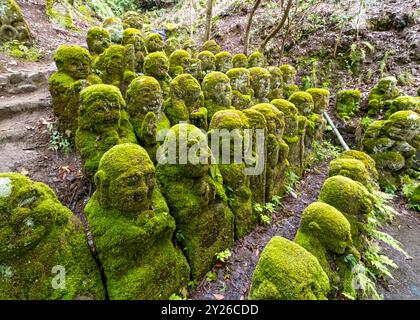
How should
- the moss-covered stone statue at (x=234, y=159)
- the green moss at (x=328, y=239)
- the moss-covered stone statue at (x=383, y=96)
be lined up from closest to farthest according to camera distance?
the green moss at (x=328, y=239), the moss-covered stone statue at (x=234, y=159), the moss-covered stone statue at (x=383, y=96)

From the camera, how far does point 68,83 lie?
15.5 ft

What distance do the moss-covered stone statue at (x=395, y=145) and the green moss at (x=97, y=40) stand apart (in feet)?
24.9

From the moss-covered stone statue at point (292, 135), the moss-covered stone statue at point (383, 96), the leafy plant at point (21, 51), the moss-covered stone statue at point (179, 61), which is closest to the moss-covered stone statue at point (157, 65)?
the moss-covered stone statue at point (179, 61)

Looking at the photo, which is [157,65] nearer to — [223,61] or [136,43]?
[136,43]

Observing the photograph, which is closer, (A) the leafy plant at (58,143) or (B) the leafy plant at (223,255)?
(B) the leafy plant at (223,255)

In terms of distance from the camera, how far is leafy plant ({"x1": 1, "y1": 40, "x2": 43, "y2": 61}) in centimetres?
782

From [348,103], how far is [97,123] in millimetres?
8939

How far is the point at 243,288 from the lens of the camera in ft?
11.2

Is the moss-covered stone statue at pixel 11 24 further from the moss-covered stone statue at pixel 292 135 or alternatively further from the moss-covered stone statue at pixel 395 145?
the moss-covered stone statue at pixel 395 145

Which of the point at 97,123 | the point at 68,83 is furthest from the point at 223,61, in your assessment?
the point at 97,123

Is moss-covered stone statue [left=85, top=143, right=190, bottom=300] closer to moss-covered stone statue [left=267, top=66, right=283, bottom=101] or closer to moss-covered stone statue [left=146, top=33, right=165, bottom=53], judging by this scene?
moss-covered stone statue [left=146, top=33, right=165, bottom=53]

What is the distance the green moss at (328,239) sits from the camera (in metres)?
3.23

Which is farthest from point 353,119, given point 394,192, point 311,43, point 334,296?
point 334,296

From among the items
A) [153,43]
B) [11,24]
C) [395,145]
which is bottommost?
[395,145]
